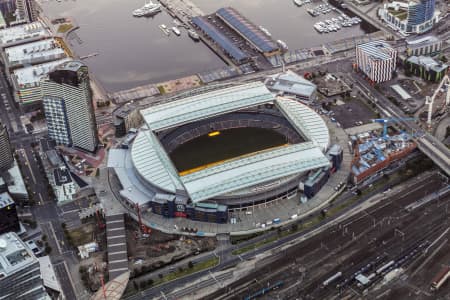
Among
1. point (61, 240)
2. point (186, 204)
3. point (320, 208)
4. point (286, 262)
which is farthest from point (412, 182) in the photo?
point (61, 240)

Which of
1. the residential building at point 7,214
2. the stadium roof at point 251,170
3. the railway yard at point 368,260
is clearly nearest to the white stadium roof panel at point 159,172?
the stadium roof at point 251,170

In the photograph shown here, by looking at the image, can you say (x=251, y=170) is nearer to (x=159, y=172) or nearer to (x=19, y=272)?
(x=159, y=172)

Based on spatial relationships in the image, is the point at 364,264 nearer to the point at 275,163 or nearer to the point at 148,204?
the point at 275,163

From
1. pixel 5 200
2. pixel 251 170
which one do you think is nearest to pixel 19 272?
pixel 5 200

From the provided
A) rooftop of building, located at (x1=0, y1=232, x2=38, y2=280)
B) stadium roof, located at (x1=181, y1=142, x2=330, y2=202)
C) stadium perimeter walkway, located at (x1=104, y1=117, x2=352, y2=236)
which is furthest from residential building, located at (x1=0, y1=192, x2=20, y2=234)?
stadium roof, located at (x1=181, y1=142, x2=330, y2=202)

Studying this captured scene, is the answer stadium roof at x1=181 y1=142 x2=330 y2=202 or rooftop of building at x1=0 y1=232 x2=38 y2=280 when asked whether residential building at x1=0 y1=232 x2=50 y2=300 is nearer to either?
rooftop of building at x1=0 y1=232 x2=38 y2=280

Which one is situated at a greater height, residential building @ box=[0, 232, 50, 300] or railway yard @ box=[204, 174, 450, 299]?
residential building @ box=[0, 232, 50, 300]
